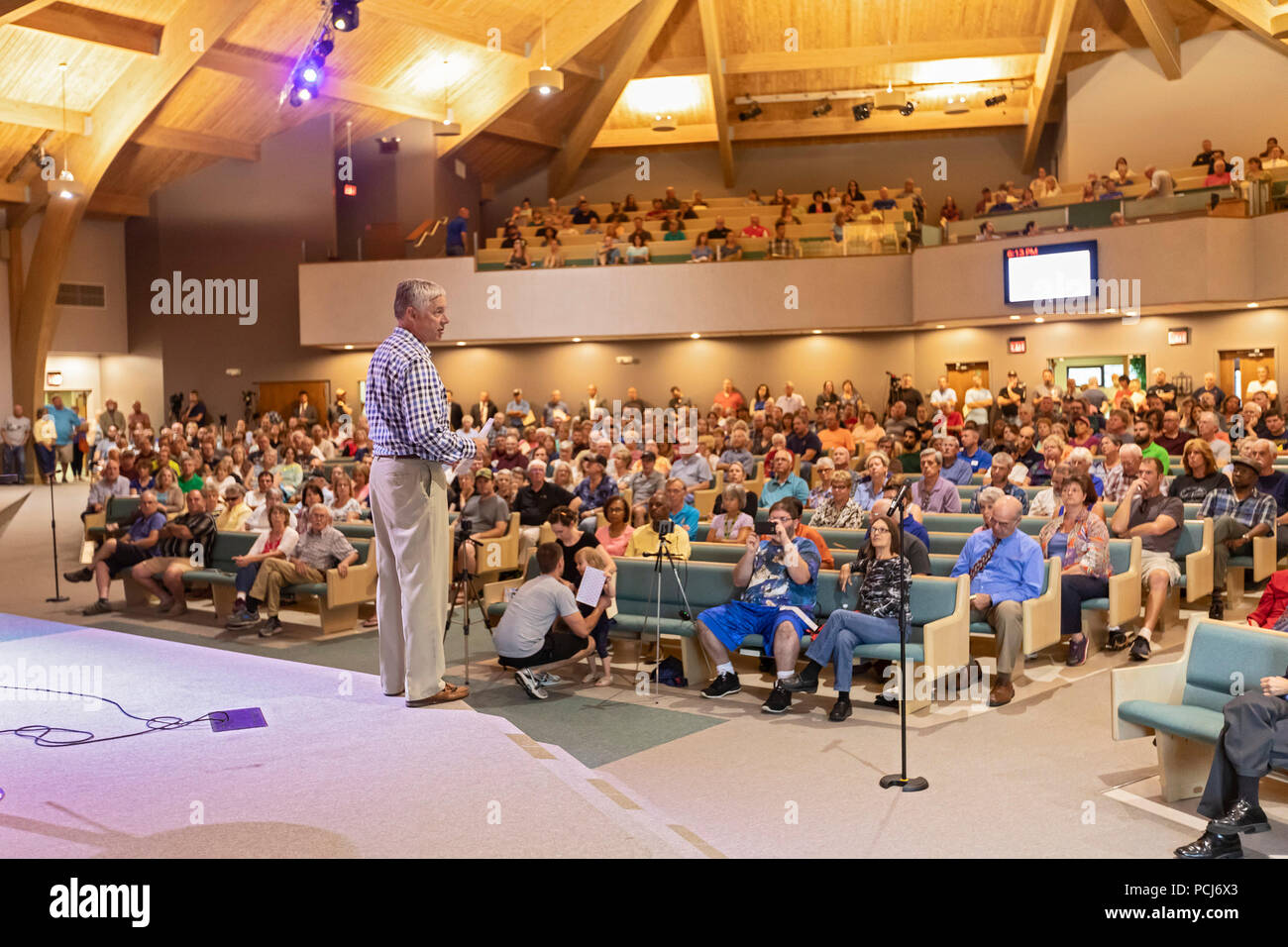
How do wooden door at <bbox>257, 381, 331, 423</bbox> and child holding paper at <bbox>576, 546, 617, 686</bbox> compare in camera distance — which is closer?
child holding paper at <bbox>576, 546, 617, 686</bbox>

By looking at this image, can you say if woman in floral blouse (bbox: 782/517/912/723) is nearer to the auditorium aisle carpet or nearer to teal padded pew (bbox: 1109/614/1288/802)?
the auditorium aisle carpet

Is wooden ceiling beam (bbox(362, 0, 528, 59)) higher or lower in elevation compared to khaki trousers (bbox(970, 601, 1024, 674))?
higher

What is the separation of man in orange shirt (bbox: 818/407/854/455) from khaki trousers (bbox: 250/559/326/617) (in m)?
6.82

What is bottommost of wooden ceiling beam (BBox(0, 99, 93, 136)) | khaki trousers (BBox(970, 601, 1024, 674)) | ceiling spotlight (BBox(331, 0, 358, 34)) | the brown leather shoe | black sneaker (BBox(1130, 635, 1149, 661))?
black sneaker (BBox(1130, 635, 1149, 661))

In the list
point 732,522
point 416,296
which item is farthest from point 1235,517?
point 416,296

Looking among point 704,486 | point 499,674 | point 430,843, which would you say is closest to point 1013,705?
point 499,674

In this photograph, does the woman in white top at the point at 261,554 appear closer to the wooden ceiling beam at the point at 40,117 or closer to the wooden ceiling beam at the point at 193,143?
the wooden ceiling beam at the point at 40,117

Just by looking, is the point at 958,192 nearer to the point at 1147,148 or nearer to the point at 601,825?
the point at 1147,148

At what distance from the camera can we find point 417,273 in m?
19.9

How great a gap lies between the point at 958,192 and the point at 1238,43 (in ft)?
18.0

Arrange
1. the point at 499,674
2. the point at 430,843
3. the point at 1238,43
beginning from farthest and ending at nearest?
the point at 1238,43, the point at 499,674, the point at 430,843

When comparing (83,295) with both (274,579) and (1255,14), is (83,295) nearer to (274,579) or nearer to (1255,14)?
(274,579)

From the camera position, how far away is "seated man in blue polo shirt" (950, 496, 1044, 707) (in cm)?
628

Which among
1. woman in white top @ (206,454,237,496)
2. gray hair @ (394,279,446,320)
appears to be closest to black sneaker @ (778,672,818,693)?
gray hair @ (394,279,446,320)
